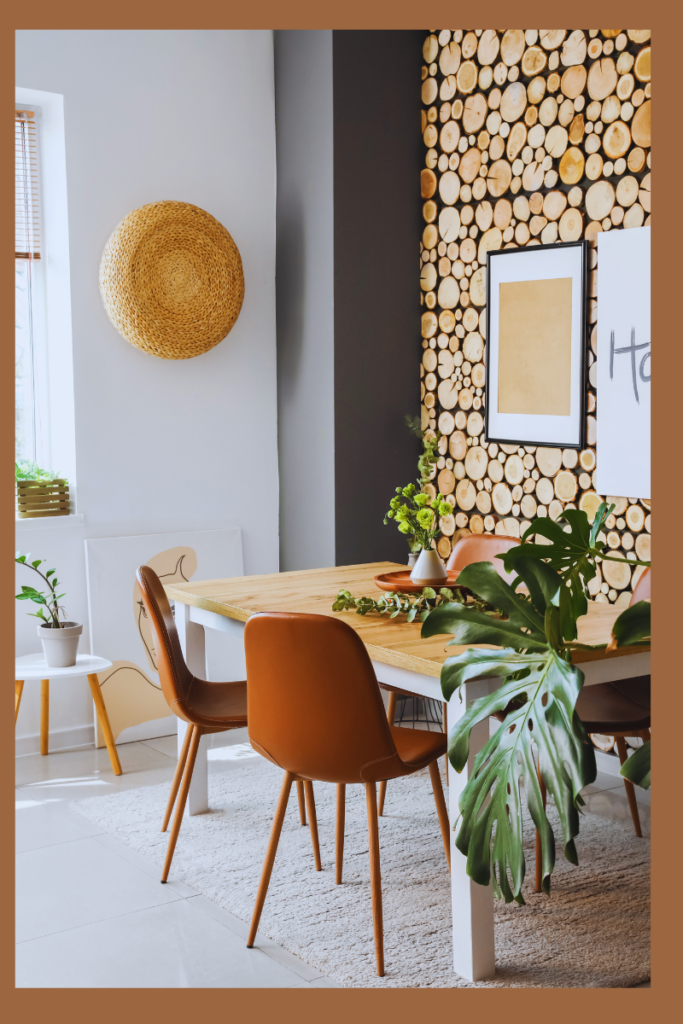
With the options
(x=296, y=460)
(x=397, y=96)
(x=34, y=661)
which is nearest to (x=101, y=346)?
(x=296, y=460)

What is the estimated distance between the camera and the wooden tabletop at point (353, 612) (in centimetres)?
230

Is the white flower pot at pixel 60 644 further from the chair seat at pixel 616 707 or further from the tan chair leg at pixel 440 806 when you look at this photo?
the chair seat at pixel 616 707

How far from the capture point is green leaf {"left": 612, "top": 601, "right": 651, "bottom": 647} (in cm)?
159

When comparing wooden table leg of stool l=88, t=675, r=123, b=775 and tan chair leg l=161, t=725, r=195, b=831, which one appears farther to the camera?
wooden table leg of stool l=88, t=675, r=123, b=775

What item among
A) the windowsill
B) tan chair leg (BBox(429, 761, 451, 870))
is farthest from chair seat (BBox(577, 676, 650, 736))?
the windowsill

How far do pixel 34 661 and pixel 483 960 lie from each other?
205cm

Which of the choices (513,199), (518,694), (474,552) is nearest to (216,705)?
(474,552)

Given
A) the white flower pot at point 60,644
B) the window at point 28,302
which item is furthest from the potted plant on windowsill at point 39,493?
the white flower pot at point 60,644

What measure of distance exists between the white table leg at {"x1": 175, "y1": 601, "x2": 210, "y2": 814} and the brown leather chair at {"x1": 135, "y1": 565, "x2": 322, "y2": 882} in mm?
173

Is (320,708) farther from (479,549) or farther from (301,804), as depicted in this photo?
(479,549)

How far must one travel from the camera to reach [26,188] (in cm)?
395

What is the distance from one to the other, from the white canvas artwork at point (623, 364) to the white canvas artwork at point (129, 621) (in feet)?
5.62

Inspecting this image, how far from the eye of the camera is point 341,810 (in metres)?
2.83

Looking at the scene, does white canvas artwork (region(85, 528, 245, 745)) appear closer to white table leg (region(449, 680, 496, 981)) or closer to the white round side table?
the white round side table
